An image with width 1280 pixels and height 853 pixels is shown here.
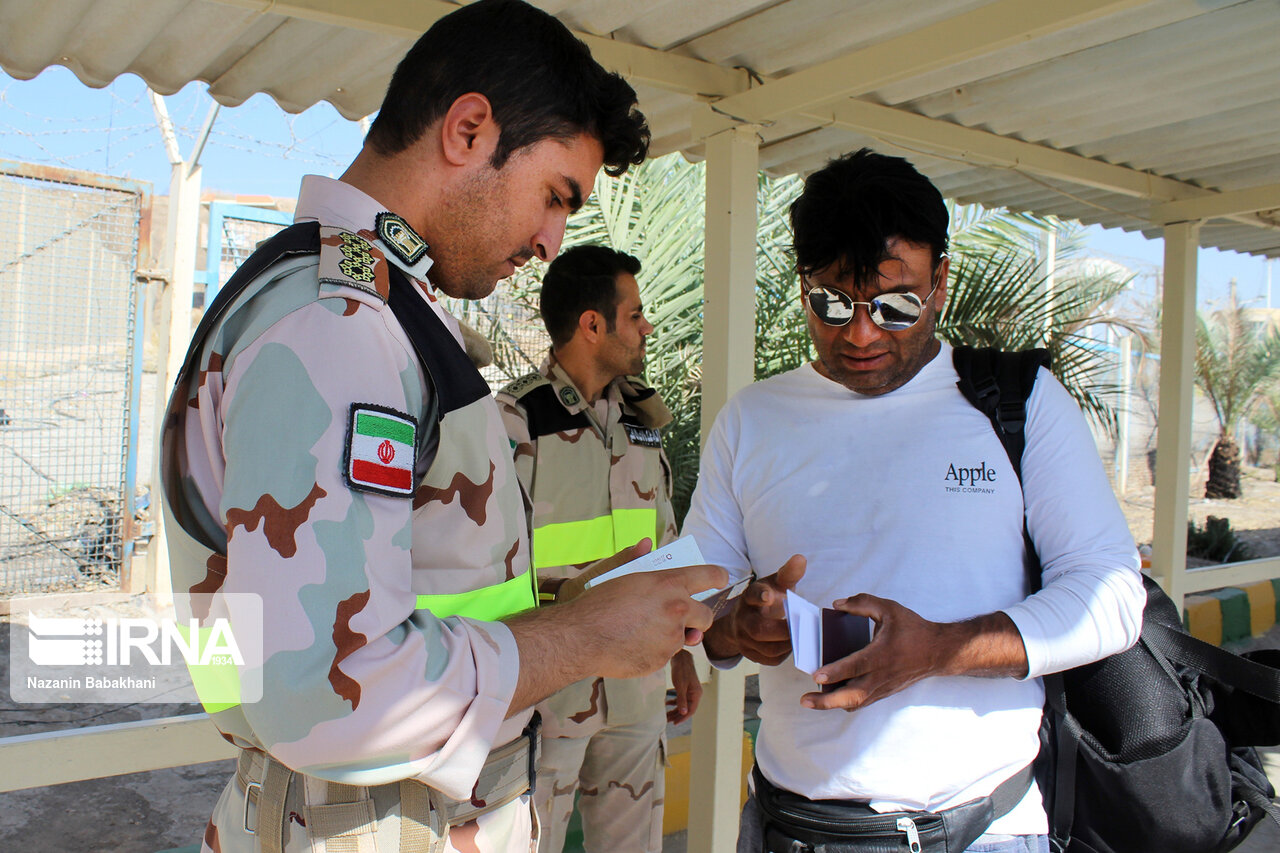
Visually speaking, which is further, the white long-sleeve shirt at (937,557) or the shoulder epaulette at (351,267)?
the white long-sleeve shirt at (937,557)

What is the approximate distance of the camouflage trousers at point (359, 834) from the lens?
112cm

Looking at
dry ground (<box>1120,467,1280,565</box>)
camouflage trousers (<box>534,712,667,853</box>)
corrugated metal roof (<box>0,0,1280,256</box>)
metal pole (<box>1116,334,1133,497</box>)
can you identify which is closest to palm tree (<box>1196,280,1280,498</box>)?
dry ground (<box>1120,467,1280,565</box>)

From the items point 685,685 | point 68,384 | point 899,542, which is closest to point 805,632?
point 899,542

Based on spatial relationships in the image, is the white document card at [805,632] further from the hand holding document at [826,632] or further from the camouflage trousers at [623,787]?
the camouflage trousers at [623,787]

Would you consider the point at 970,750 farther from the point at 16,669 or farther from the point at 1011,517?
the point at 16,669

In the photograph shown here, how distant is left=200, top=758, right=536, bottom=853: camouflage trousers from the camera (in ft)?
3.69

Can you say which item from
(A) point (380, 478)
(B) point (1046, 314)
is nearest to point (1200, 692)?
(A) point (380, 478)

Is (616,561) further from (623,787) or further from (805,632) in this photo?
(623,787)

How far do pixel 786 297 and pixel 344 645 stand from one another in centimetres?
561

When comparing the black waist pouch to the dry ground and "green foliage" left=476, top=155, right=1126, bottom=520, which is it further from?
the dry ground

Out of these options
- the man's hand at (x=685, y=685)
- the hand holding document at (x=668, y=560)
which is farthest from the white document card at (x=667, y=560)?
the man's hand at (x=685, y=685)

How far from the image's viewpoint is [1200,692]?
1.62 metres

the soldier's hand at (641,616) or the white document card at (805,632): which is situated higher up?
the soldier's hand at (641,616)

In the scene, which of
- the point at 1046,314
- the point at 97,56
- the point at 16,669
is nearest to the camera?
the point at 97,56
